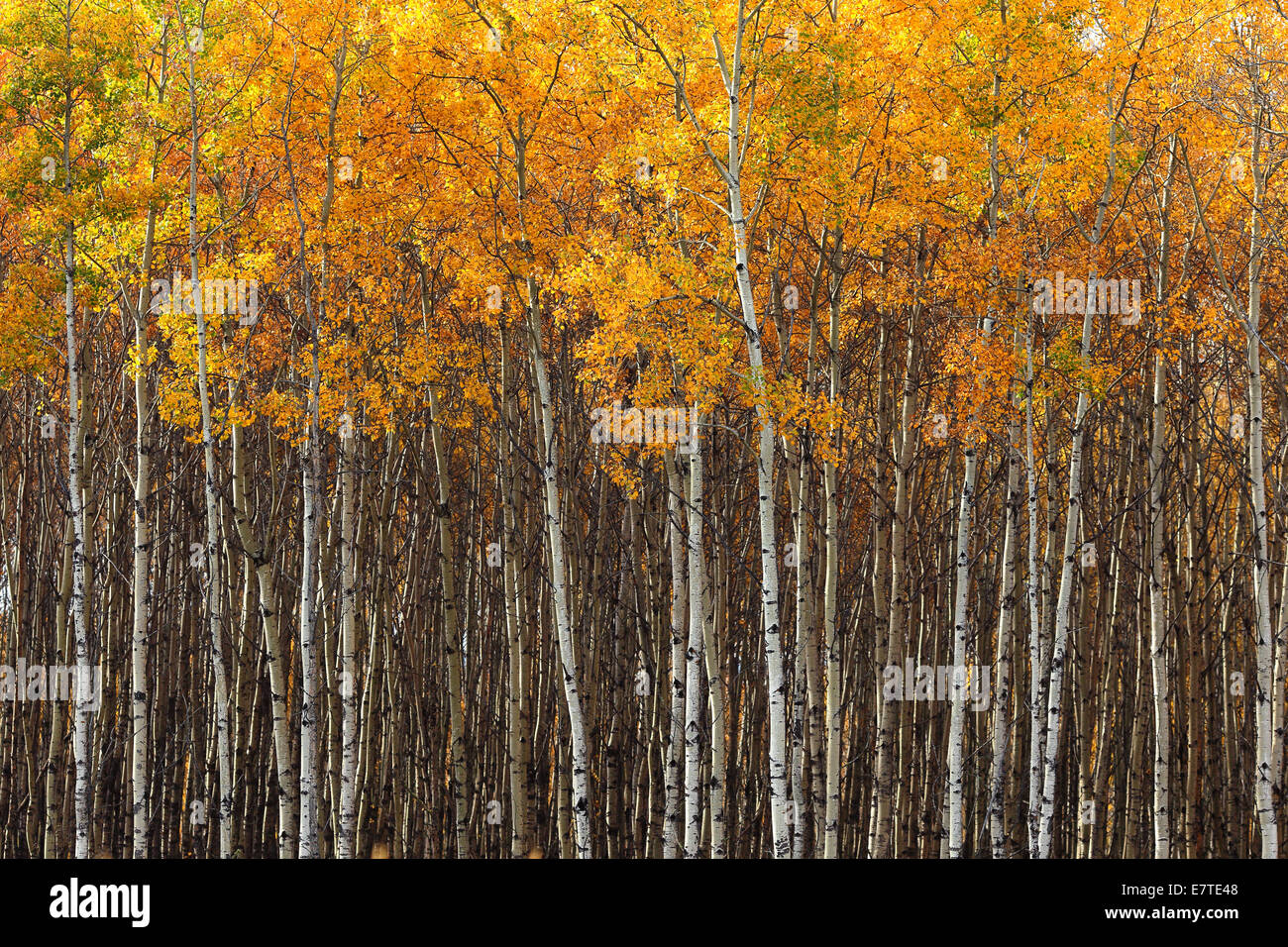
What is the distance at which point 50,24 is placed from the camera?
12.2 m

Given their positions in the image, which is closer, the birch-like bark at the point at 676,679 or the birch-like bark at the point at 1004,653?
the birch-like bark at the point at 1004,653

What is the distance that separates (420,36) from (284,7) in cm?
168

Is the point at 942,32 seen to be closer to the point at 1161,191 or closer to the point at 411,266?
the point at 1161,191

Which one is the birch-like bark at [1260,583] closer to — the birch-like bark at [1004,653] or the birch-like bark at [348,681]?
the birch-like bark at [1004,653]
